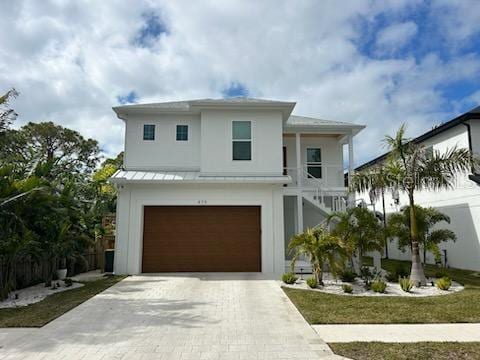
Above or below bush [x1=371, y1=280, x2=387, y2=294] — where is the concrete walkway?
below

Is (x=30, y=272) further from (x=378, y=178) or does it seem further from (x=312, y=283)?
(x=378, y=178)

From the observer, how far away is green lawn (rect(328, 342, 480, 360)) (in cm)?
481

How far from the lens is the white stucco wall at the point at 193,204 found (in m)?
12.8

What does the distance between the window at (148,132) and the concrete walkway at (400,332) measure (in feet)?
35.1

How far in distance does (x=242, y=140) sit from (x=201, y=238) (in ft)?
14.1

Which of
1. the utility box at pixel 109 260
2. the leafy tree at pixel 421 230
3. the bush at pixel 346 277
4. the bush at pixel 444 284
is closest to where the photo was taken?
the bush at pixel 444 284

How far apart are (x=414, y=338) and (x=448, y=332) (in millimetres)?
843

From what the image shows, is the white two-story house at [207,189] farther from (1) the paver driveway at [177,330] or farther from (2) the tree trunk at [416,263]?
(2) the tree trunk at [416,263]

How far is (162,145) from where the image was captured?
47.1 feet

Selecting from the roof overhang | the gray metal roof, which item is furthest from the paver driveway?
the roof overhang

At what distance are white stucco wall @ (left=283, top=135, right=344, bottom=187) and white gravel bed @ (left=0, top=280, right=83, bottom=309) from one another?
10.4m

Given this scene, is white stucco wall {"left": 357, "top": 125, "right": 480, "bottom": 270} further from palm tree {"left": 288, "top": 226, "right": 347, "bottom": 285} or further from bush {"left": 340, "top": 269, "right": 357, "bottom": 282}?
palm tree {"left": 288, "top": 226, "right": 347, "bottom": 285}

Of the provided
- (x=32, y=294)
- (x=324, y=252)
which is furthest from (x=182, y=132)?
(x=32, y=294)

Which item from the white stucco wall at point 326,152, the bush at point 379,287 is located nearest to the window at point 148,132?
the white stucco wall at point 326,152
